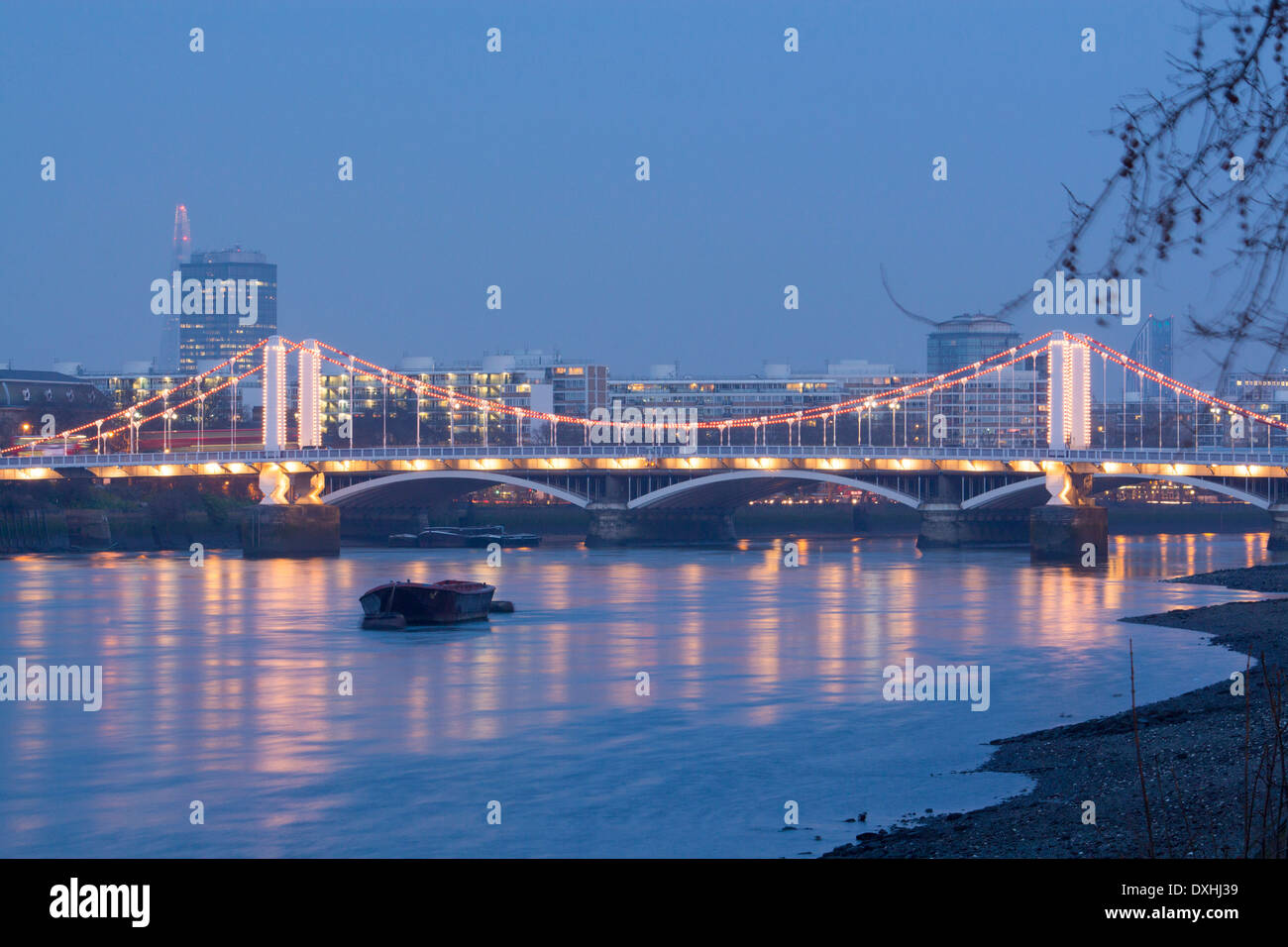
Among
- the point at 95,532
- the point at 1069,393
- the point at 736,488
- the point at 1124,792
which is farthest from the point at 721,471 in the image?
the point at 1124,792

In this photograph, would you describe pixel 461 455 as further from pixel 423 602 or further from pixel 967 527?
pixel 423 602

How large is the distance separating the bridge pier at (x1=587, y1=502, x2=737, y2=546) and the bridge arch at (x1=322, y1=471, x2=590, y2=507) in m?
1.20

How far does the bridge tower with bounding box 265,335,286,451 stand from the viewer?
67.6 m

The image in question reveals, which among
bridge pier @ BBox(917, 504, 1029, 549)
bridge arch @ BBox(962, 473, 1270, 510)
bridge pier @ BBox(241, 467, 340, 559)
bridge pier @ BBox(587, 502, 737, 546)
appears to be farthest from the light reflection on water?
bridge pier @ BBox(587, 502, 737, 546)

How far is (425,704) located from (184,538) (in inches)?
1945

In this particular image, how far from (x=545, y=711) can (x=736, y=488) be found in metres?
48.6

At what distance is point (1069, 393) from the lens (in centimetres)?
6406

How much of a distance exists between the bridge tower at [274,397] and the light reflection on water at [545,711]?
22314 millimetres

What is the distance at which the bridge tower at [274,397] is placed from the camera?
67.6 metres

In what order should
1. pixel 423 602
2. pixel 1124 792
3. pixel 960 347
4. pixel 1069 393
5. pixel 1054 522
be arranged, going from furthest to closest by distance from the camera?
pixel 960 347
pixel 1069 393
pixel 1054 522
pixel 423 602
pixel 1124 792

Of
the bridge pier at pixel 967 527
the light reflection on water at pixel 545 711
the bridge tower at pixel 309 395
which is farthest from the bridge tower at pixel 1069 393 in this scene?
the bridge tower at pixel 309 395

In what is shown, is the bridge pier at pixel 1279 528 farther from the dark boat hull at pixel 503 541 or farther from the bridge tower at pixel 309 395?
the bridge tower at pixel 309 395

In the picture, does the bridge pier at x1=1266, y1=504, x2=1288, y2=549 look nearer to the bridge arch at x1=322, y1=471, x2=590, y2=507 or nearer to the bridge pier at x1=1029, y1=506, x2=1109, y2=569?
the bridge pier at x1=1029, y1=506, x2=1109, y2=569
